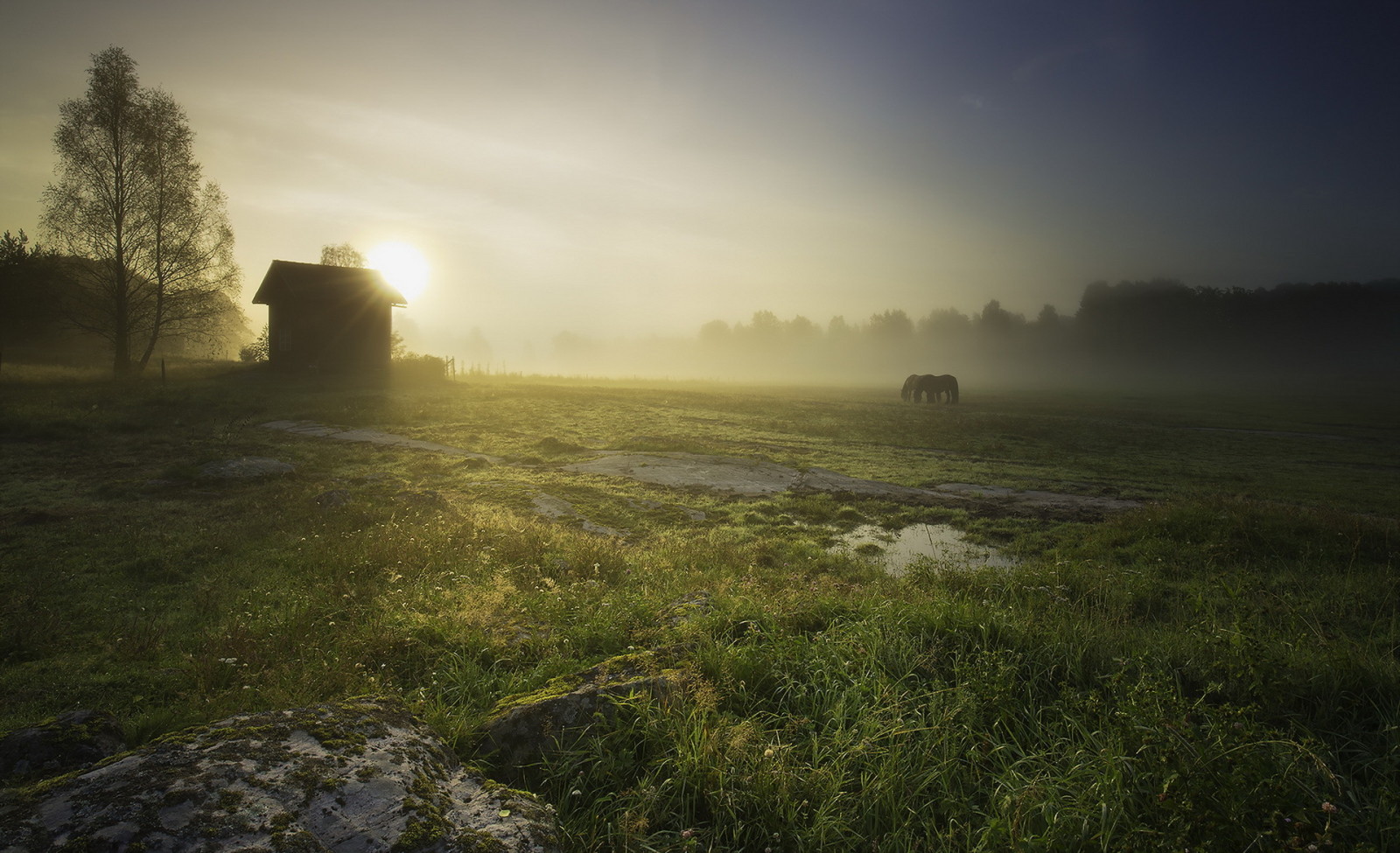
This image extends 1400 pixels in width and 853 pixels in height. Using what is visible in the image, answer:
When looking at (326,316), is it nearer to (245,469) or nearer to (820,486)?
(245,469)

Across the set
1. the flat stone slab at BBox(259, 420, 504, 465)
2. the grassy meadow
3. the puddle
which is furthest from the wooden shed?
the puddle

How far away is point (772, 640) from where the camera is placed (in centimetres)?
468

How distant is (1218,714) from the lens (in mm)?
3281

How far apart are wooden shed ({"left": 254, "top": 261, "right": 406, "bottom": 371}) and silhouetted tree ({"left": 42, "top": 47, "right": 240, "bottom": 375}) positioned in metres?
4.46

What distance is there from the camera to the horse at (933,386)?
1828 inches

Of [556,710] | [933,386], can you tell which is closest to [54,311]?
[556,710]

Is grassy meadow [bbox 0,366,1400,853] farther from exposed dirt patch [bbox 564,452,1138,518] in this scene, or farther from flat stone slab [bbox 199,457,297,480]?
exposed dirt patch [bbox 564,452,1138,518]

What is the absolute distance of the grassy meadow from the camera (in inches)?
118

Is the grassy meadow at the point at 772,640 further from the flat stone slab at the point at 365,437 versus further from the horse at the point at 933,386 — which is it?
the horse at the point at 933,386

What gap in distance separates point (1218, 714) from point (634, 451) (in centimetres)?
1628

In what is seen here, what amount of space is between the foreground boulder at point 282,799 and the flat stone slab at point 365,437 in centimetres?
1340

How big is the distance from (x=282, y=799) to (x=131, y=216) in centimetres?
3749

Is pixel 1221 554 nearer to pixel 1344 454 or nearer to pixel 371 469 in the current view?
pixel 371 469

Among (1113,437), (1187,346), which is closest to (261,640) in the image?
(1113,437)
